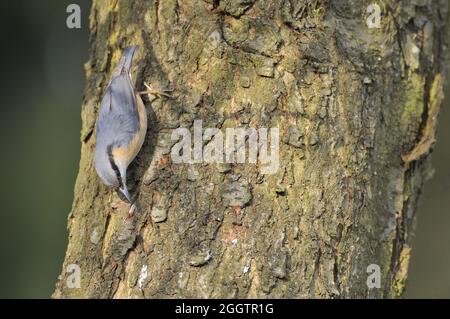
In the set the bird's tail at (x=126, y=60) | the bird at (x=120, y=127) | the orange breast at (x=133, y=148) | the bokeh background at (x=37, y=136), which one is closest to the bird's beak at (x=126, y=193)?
the bird at (x=120, y=127)

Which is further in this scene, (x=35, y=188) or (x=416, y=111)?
(x=35, y=188)

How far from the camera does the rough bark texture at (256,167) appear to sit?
7.54 feet

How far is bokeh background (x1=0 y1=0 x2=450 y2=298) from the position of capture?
5629 millimetres

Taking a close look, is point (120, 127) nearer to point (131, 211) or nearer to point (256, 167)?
point (131, 211)

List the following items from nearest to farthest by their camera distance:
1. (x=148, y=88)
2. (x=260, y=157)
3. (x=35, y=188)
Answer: (x=260, y=157), (x=148, y=88), (x=35, y=188)

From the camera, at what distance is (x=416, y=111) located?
2715 mm

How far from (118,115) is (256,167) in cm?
64

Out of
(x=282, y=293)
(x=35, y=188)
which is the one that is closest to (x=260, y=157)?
(x=282, y=293)

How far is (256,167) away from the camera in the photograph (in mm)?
2375

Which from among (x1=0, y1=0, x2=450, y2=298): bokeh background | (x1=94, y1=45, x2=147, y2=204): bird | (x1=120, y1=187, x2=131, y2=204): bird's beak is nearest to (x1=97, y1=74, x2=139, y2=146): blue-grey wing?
(x1=94, y1=45, x2=147, y2=204): bird

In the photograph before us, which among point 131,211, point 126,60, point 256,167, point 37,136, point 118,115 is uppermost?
point 126,60

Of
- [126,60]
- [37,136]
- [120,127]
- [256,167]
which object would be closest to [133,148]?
[120,127]
